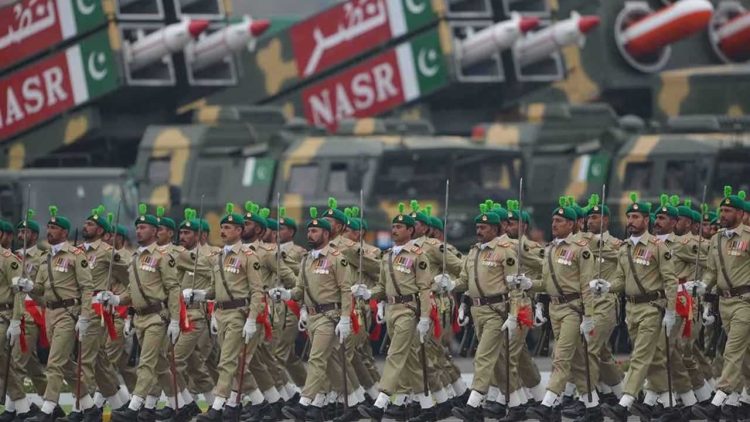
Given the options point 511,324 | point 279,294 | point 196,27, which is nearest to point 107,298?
point 279,294

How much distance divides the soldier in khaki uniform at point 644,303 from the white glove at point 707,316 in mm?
807

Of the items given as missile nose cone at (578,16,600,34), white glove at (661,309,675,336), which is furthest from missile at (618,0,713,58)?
white glove at (661,309,675,336)

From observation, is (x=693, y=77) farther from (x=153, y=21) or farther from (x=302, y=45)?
A: (x=153, y=21)

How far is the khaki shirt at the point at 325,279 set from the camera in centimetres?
1827

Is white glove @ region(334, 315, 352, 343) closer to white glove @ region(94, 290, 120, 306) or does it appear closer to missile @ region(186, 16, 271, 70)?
white glove @ region(94, 290, 120, 306)

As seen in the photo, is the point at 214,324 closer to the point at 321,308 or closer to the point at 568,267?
the point at 321,308

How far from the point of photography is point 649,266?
1766cm

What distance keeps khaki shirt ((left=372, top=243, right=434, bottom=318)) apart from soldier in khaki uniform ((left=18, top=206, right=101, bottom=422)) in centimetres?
231

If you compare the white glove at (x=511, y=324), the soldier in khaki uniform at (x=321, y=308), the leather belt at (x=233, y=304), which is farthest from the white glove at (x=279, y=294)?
the white glove at (x=511, y=324)

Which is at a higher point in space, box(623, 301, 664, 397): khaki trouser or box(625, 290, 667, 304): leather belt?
box(625, 290, 667, 304): leather belt

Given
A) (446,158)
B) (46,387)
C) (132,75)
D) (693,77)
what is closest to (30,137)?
(132,75)

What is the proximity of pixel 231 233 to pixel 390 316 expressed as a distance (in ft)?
4.77

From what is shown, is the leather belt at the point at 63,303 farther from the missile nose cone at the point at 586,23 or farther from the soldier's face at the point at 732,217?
the missile nose cone at the point at 586,23

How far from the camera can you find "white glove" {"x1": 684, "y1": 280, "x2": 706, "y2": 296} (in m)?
17.6
